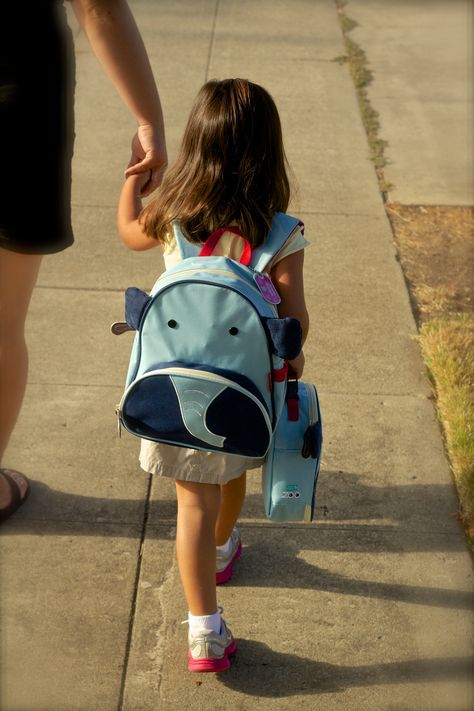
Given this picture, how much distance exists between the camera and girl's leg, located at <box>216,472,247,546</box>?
10.0ft

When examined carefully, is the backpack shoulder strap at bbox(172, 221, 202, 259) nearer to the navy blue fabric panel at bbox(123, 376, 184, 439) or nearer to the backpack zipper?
the navy blue fabric panel at bbox(123, 376, 184, 439)

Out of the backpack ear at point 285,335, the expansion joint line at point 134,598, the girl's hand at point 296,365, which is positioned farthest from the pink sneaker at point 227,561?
the backpack ear at point 285,335

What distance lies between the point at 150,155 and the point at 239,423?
0.94 metres

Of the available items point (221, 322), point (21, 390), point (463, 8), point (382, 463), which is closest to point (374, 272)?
point (382, 463)

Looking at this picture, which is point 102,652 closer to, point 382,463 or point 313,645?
point 313,645

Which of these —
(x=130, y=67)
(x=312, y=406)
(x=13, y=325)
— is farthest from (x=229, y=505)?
(x=130, y=67)

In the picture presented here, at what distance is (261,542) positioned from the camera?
135 inches

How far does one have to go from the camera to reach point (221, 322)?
2490 millimetres

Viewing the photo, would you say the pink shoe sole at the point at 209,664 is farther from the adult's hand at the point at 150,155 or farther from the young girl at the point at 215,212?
the adult's hand at the point at 150,155

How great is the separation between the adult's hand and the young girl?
232mm

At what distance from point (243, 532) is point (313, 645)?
544mm

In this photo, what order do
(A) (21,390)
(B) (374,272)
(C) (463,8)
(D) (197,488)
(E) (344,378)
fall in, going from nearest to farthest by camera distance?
(D) (197,488), (A) (21,390), (E) (344,378), (B) (374,272), (C) (463,8)

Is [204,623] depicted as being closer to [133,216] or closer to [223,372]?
[223,372]

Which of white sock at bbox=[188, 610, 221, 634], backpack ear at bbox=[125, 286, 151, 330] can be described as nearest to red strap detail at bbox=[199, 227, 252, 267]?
backpack ear at bbox=[125, 286, 151, 330]
